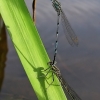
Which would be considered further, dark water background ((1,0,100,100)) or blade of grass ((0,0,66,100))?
dark water background ((1,0,100,100))

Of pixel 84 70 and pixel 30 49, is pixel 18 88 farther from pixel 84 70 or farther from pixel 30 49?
pixel 30 49

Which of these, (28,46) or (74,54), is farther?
(74,54)

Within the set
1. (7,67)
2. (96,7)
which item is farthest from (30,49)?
(96,7)

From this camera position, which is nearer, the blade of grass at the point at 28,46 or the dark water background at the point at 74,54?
the blade of grass at the point at 28,46
